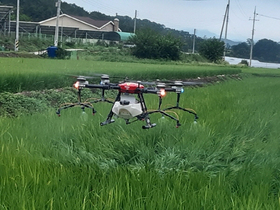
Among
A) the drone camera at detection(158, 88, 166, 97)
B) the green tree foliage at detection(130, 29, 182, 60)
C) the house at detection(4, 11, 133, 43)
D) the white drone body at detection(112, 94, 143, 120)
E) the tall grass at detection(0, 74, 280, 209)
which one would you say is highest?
the house at detection(4, 11, 133, 43)

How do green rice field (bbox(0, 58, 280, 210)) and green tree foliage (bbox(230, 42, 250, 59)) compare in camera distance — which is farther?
green tree foliage (bbox(230, 42, 250, 59))

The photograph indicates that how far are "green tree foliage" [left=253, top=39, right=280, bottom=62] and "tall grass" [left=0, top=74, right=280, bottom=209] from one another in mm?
61763

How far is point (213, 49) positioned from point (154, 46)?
9862 mm

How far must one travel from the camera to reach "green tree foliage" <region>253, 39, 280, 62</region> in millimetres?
62625

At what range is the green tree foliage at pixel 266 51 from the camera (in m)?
62.6

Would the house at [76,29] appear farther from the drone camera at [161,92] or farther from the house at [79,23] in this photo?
the drone camera at [161,92]

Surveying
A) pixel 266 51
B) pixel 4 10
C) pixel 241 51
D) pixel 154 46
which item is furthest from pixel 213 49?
pixel 266 51

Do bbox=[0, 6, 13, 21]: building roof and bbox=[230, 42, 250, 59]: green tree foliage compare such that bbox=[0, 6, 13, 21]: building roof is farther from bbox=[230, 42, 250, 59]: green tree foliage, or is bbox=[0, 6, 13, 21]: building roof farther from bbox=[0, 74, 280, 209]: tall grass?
bbox=[230, 42, 250, 59]: green tree foliage

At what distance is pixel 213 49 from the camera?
40.2m

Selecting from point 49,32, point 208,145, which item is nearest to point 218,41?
point 49,32

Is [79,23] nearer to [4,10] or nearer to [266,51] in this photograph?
[4,10]

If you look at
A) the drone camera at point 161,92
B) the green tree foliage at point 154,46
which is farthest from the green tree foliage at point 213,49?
the drone camera at point 161,92

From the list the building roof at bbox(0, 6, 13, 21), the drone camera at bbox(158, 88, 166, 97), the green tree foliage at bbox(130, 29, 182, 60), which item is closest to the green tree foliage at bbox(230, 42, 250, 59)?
the green tree foliage at bbox(130, 29, 182, 60)

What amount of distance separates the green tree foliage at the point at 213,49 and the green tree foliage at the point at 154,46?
7023mm
